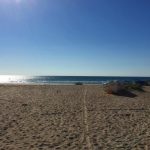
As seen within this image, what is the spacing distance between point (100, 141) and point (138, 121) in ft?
13.2

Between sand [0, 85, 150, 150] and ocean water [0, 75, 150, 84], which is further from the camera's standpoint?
ocean water [0, 75, 150, 84]

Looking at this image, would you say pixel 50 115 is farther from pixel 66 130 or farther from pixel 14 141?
pixel 14 141

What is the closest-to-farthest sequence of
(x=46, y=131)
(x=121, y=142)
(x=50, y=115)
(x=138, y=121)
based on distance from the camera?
(x=121, y=142) → (x=46, y=131) → (x=138, y=121) → (x=50, y=115)

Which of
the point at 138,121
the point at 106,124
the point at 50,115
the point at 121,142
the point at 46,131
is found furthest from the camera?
the point at 50,115

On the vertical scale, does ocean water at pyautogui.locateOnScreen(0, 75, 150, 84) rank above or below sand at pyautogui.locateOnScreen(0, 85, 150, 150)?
above

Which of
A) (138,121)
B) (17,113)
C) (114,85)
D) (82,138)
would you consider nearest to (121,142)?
(82,138)

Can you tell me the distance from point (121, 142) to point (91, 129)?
1844 mm

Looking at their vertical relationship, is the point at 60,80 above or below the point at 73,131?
above

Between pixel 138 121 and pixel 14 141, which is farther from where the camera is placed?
pixel 138 121

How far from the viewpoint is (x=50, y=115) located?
13227 mm

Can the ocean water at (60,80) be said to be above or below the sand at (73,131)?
above

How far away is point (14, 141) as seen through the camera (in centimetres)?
830

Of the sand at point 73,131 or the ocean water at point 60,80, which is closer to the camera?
the sand at point 73,131

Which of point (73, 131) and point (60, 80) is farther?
point (60, 80)
